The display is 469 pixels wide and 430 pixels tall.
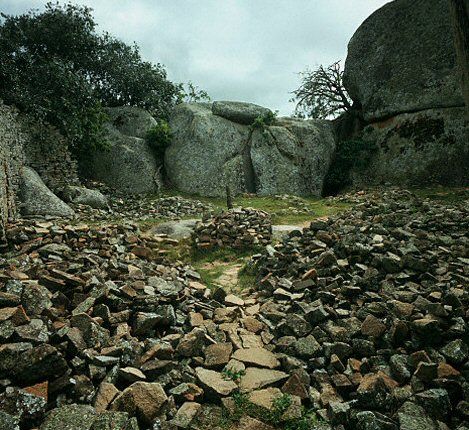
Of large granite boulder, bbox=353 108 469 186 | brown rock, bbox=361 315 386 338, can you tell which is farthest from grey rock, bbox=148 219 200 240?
large granite boulder, bbox=353 108 469 186

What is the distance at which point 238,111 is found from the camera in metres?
24.3

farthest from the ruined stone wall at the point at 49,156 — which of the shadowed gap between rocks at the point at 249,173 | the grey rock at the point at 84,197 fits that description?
the shadowed gap between rocks at the point at 249,173

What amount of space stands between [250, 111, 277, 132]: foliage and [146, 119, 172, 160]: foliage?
598 cm

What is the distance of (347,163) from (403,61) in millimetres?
7593

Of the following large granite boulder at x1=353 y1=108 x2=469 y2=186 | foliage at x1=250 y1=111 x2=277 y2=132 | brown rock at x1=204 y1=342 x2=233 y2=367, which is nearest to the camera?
brown rock at x1=204 y1=342 x2=233 y2=367

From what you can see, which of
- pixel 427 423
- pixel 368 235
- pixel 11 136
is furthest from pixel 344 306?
pixel 11 136

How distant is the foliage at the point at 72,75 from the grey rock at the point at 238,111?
3904mm

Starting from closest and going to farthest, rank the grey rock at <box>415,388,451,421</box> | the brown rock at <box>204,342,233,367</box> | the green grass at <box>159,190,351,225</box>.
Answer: the grey rock at <box>415,388,451,421</box>, the brown rock at <box>204,342,233,367</box>, the green grass at <box>159,190,351,225</box>

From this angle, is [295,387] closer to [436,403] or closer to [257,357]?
[257,357]

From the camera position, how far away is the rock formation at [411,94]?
66.4 feet

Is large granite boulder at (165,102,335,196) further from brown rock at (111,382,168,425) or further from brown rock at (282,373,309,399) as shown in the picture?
brown rock at (111,382,168,425)

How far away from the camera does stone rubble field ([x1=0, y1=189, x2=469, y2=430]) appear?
3.53 m

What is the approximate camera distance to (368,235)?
8.38 m

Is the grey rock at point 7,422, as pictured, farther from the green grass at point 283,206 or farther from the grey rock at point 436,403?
the green grass at point 283,206
